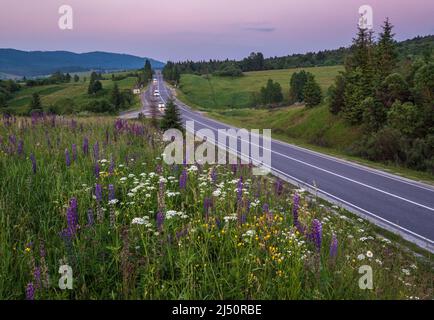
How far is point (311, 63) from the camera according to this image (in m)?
168

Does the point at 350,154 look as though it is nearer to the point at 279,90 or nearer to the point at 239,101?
the point at 279,90

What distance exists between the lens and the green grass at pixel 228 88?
113 m

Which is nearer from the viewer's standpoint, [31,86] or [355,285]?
[355,285]

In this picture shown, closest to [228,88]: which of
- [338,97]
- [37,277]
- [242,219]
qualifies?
[338,97]

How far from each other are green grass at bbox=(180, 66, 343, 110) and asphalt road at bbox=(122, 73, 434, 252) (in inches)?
3004

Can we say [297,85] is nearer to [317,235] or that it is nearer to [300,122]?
[300,122]

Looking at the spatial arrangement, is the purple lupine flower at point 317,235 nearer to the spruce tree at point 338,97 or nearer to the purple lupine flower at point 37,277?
the purple lupine flower at point 37,277

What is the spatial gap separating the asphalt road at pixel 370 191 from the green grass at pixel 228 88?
76.3m

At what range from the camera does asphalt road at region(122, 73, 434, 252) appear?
44.8 feet

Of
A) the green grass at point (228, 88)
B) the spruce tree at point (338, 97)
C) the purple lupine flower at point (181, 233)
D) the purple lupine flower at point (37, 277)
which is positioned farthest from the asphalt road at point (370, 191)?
the green grass at point (228, 88)

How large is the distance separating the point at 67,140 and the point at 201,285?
248 inches

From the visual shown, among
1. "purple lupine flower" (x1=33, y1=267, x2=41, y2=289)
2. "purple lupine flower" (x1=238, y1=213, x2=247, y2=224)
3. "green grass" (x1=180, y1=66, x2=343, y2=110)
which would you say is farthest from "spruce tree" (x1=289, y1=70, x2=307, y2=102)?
"purple lupine flower" (x1=33, y1=267, x2=41, y2=289)

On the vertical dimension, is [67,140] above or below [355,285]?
above
